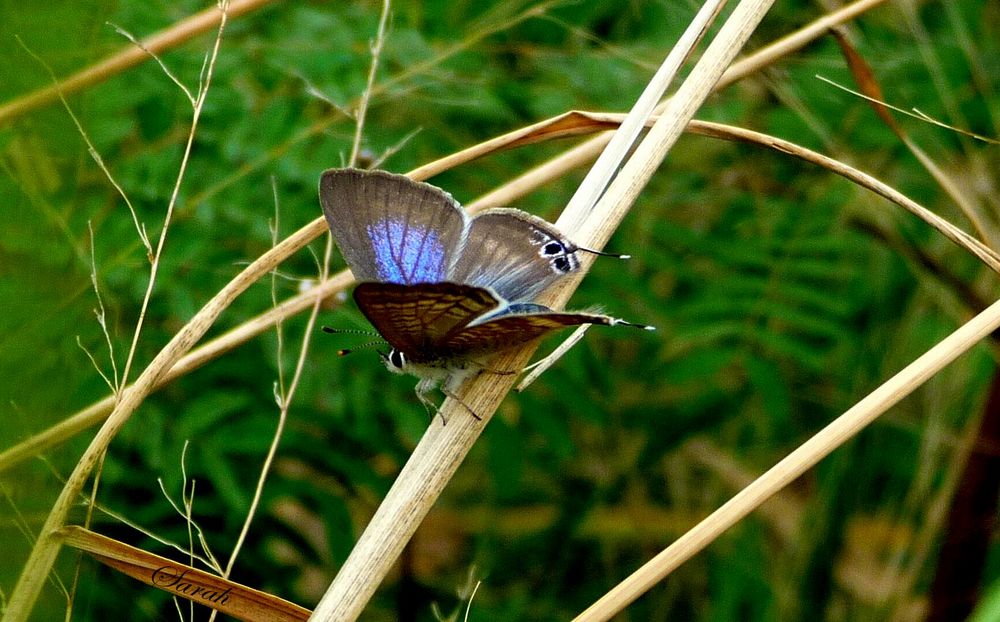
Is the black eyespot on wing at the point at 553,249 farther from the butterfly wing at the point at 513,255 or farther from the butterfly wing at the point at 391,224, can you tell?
the butterfly wing at the point at 391,224

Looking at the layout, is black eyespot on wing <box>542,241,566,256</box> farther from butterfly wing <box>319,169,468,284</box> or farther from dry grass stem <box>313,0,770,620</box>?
butterfly wing <box>319,169,468,284</box>

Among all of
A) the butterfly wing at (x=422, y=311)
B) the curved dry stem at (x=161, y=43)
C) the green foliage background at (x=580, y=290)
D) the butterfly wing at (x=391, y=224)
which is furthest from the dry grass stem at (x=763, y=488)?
the curved dry stem at (x=161, y=43)

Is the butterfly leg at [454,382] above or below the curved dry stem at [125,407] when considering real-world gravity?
above

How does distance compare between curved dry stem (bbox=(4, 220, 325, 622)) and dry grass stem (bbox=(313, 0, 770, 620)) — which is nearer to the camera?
curved dry stem (bbox=(4, 220, 325, 622))

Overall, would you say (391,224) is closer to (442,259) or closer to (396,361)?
(442,259)

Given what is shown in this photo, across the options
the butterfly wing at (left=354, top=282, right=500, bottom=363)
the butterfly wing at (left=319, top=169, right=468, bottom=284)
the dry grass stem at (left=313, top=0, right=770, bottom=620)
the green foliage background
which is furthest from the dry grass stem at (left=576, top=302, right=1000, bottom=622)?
the green foliage background

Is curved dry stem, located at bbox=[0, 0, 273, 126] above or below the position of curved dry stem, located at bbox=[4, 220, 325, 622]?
above

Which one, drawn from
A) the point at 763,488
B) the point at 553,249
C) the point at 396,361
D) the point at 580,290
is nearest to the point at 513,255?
the point at 553,249
